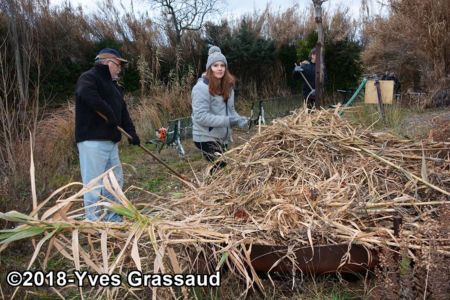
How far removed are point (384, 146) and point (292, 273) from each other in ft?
3.70

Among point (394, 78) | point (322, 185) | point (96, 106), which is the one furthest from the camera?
point (394, 78)

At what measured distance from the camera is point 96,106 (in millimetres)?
3670

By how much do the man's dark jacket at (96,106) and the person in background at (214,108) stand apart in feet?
2.24

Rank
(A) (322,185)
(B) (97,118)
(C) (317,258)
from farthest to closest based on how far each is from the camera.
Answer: (B) (97,118), (A) (322,185), (C) (317,258)

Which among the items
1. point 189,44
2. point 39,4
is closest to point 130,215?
point 39,4

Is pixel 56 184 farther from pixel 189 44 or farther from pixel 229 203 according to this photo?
pixel 189 44

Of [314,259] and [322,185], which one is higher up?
[322,185]

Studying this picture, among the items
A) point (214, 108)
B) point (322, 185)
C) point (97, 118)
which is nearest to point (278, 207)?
point (322, 185)

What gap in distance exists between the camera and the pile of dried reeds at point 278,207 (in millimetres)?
2059

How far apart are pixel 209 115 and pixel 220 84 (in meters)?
0.30

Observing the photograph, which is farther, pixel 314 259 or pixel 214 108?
pixel 214 108

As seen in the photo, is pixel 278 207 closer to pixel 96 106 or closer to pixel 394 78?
pixel 96 106

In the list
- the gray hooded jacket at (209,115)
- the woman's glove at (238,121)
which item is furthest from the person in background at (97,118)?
the woman's glove at (238,121)

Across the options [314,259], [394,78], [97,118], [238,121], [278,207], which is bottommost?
[314,259]
